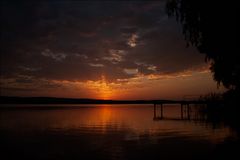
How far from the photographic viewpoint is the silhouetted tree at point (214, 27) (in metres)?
15.9

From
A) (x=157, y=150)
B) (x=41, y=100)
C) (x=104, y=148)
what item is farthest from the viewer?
(x=41, y=100)

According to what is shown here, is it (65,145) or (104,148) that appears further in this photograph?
(65,145)

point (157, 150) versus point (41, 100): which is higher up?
point (41, 100)

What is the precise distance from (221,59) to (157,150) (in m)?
7.97

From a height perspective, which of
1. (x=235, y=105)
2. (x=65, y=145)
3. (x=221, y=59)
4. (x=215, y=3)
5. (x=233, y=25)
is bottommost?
(x=65, y=145)

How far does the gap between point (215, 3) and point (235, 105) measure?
98.7ft

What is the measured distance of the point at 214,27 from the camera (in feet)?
54.6

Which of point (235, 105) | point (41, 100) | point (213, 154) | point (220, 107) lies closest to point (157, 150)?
point (213, 154)

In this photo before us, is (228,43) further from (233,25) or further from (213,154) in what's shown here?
(213,154)

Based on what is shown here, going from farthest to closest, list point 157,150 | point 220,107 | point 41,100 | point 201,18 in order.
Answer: point 220,107 → point 41,100 → point 157,150 → point 201,18

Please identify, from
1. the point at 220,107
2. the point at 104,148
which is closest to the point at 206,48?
the point at 104,148

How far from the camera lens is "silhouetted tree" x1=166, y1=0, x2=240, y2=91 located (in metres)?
15.9

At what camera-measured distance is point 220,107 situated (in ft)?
168

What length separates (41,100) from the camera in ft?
121
